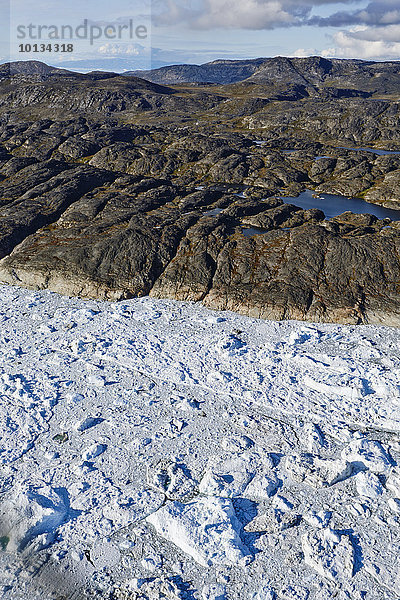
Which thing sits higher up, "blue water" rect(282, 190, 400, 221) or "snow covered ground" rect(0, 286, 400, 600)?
"blue water" rect(282, 190, 400, 221)

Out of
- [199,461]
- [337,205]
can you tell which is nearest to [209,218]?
[337,205]

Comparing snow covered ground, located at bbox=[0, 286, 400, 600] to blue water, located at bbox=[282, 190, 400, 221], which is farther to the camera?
blue water, located at bbox=[282, 190, 400, 221]

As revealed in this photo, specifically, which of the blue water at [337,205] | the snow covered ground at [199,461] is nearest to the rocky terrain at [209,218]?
the blue water at [337,205]

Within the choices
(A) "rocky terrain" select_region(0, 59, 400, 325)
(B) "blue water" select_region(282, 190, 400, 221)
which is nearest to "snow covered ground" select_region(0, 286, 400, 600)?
(A) "rocky terrain" select_region(0, 59, 400, 325)

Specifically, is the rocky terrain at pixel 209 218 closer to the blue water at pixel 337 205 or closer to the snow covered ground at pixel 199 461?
the blue water at pixel 337 205

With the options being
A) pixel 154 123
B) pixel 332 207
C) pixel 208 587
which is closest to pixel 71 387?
pixel 208 587

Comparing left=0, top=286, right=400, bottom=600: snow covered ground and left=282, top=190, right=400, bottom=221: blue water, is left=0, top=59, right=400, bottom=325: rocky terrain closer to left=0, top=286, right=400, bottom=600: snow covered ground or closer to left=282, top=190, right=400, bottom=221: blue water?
left=282, top=190, right=400, bottom=221: blue water
